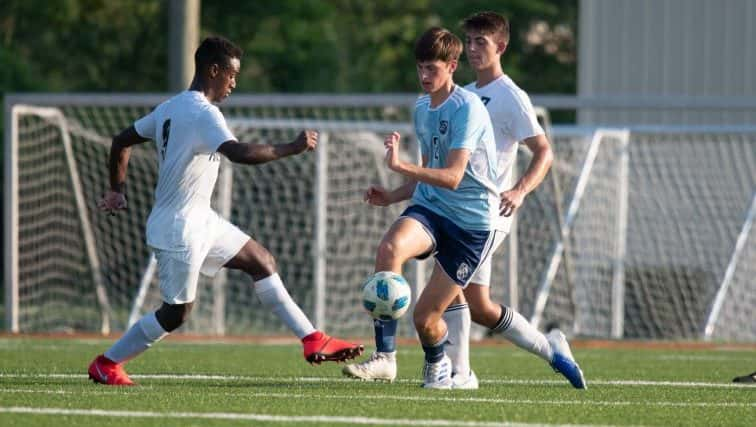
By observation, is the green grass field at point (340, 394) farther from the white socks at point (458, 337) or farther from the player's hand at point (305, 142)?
the player's hand at point (305, 142)

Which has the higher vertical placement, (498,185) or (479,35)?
(479,35)

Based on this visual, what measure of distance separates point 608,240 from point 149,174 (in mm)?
5544

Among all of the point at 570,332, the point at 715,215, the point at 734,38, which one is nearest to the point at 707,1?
the point at 734,38

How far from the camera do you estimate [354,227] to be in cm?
1998

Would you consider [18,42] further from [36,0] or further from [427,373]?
[427,373]

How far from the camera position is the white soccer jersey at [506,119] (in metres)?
9.31

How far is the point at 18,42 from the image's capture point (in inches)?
1476

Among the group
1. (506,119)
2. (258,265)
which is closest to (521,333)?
(506,119)

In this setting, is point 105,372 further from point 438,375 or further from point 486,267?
point 486,267

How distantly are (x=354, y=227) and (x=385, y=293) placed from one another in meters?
11.3

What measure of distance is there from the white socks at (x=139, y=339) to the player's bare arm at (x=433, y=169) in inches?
69.2

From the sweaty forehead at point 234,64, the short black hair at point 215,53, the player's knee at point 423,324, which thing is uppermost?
the short black hair at point 215,53

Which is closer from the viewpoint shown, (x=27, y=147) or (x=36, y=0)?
(x=27, y=147)

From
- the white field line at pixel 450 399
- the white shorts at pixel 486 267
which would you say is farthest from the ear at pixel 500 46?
the white field line at pixel 450 399
